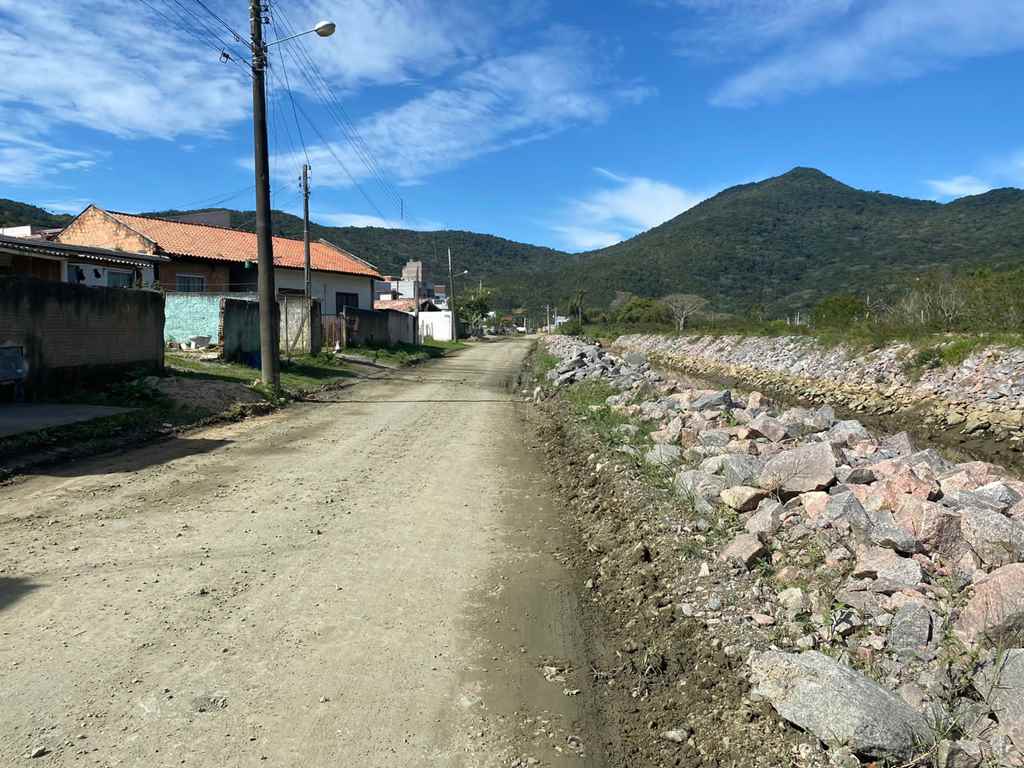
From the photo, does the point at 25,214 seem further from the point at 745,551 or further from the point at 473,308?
the point at 745,551

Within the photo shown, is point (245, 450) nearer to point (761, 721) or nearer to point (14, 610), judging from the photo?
point (14, 610)

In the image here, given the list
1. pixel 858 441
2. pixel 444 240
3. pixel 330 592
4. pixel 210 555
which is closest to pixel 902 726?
pixel 330 592

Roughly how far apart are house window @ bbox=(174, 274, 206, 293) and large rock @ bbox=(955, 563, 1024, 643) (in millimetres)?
32161

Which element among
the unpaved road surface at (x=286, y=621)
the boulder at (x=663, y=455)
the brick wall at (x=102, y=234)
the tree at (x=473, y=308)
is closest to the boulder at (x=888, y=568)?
the unpaved road surface at (x=286, y=621)

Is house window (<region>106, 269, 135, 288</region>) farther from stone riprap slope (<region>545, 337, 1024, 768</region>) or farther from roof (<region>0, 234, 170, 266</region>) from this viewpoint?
stone riprap slope (<region>545, 337, 1024, 768</region>)

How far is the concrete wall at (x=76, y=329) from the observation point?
36.2 feet

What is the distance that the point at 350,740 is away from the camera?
9.68 feet

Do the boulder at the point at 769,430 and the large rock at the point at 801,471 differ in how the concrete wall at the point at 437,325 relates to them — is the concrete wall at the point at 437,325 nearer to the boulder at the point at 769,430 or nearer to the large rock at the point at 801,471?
the boulder at the point at 769,430

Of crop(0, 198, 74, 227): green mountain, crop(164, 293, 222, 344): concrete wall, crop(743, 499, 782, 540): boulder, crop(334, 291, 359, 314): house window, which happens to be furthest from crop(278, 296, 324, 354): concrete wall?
crop(0, 198, 74, 227): green mountain

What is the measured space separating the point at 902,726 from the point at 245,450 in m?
8.01

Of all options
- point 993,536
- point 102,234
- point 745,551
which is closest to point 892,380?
point 993,536

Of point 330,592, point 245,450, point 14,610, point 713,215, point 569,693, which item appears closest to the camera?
point 569,693

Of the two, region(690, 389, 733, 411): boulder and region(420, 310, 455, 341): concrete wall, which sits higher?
region(420, 310, 455, 341): concrete wall

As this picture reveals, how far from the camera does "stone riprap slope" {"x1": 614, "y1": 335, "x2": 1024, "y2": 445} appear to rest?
1694 cm
